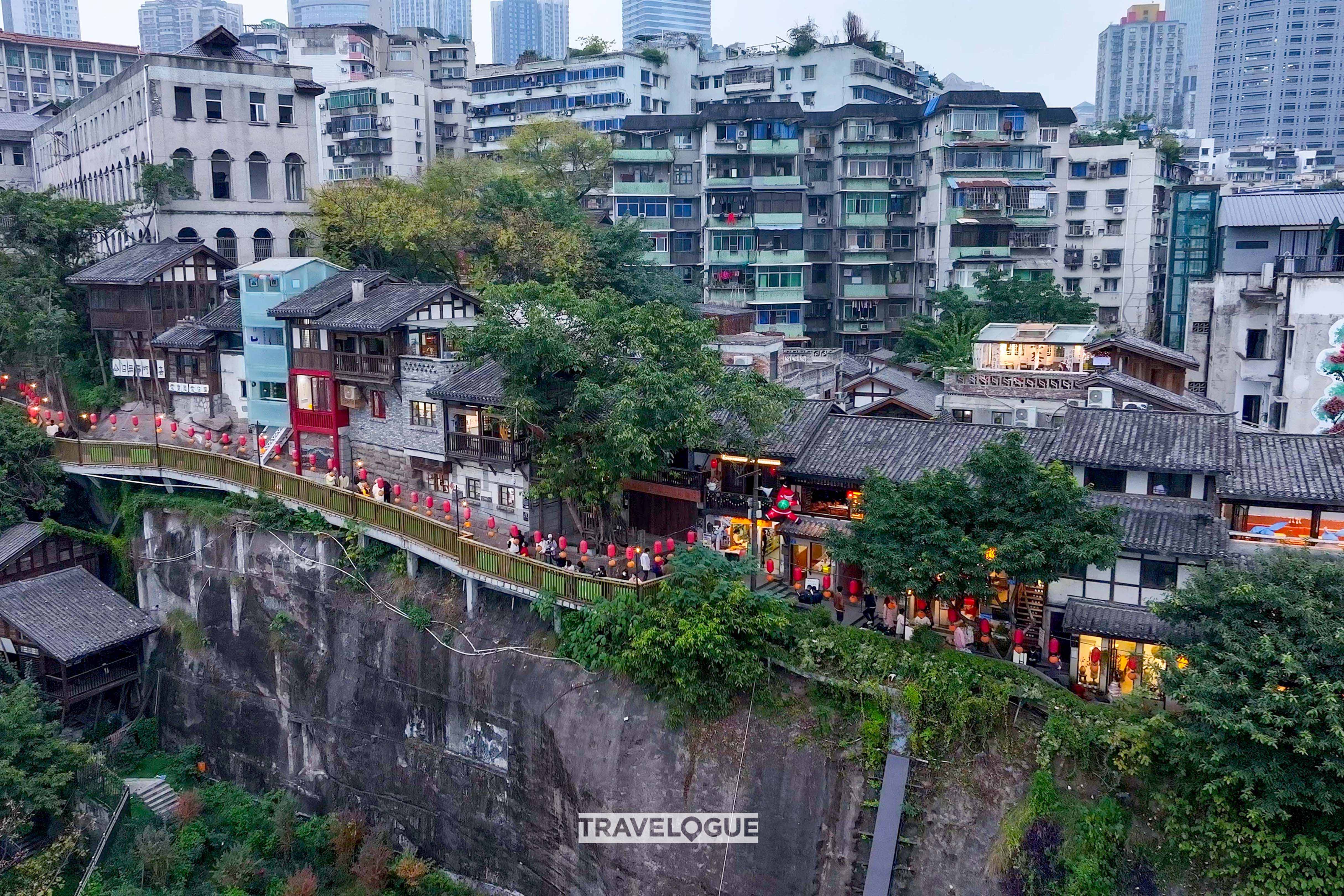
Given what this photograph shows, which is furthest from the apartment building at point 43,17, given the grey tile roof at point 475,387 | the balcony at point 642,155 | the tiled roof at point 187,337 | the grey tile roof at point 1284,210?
the grey tile roof at point 1284,210

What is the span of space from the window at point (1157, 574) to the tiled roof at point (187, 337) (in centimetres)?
3948

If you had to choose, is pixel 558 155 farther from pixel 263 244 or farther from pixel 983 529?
pixel 983 529

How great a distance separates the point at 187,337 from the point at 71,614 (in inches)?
553

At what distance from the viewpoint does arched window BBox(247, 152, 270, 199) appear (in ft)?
195

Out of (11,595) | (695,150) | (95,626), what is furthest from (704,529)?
(695,150)

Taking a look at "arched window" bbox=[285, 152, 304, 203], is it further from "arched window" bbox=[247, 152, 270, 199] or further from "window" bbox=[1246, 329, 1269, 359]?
"window" bbox=[1246, 329, 1269, 359]

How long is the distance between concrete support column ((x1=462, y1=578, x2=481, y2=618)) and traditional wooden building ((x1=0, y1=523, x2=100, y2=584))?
19.6 metres

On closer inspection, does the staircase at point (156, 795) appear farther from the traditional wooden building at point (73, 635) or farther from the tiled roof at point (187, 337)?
the tiled roof at point (187, 337)

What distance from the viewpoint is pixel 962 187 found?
64938 millimetres

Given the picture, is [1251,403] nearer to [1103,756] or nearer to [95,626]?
[1103,756]

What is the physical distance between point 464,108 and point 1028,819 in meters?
74.9

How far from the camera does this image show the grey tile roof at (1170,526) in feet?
91.0

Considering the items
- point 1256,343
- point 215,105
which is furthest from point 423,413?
point 1256,343

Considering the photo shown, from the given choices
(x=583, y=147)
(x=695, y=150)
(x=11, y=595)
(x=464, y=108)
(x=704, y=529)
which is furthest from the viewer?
(x=464, y=108)
